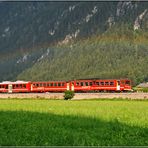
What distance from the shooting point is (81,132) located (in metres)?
20.8

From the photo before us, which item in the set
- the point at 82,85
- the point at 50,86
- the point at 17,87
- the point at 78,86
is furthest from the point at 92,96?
the point at 17,87

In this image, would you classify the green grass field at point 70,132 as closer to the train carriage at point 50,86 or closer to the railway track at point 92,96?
the railway track at point 92,96

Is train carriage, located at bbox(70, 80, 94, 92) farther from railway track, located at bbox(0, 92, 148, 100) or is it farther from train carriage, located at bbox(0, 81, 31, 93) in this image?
train carriage, located at bbox(0, 81, 31, 93)

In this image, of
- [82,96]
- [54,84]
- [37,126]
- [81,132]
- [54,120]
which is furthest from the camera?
[54,84]

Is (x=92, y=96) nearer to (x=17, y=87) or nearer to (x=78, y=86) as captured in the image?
(x=78, y=86)

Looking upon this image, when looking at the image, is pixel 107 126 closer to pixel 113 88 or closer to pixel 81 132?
pixel 81 132

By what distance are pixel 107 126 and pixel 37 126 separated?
370cm

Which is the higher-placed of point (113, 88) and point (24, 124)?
point (113, 88)

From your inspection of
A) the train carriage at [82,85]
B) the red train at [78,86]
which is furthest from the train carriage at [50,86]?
the train carriage at [82,85]

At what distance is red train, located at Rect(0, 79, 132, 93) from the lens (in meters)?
90.9

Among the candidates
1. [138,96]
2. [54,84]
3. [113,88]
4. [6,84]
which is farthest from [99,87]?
[6,84]

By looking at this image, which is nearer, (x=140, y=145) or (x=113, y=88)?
(x=140, y=145)

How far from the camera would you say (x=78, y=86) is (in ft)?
311

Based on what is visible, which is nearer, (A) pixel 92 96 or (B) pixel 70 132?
(B) pixel 70 132
